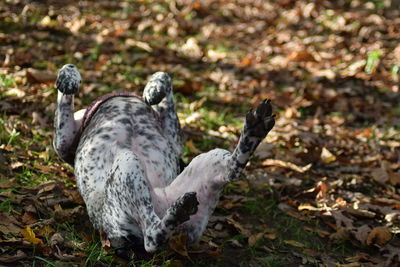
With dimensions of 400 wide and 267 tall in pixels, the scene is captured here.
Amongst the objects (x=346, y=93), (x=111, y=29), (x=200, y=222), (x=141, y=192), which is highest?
(x=141, y=192)

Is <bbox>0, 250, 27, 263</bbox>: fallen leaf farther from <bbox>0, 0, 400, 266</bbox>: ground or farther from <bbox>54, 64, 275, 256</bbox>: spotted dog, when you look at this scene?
<bbox>54, 64, 275, 256</bbox>: spotted dog

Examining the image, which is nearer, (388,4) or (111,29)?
(111,29)

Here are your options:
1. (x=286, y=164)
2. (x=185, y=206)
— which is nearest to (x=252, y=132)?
(x=185, y=206)

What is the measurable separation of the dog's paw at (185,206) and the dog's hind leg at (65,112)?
1.36m

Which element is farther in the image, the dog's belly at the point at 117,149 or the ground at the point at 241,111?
the ground at the point at 241,111

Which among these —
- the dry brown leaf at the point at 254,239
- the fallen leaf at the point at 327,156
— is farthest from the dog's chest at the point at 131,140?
the fallen leaf at the point at 327,156

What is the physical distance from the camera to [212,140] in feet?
16.2

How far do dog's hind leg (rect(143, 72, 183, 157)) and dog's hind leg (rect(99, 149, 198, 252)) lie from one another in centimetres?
65

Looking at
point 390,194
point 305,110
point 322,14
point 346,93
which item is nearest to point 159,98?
point 390,194

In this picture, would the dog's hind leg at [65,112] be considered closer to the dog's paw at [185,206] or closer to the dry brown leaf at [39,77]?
the dog's paw at [185,206]

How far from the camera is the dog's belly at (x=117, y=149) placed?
10.1ft

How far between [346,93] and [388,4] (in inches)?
161

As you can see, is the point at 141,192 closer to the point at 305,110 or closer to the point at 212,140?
the point at 212,140

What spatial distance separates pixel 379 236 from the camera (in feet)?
11.5
